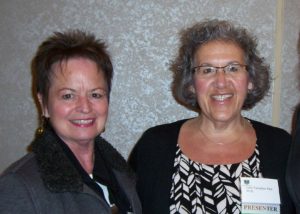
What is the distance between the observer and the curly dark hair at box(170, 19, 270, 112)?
1852mm

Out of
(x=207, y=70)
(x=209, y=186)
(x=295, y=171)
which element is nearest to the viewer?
(x=295, y=171)

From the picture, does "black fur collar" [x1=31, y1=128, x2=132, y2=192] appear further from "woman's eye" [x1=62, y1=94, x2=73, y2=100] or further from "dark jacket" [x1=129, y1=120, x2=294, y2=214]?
"dark jacket" [x1=129, y1=120, x2=294, y2=214]

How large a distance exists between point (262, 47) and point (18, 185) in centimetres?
171

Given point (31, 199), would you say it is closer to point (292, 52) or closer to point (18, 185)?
point (18, 185)

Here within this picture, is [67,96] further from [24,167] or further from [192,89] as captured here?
[192,89]

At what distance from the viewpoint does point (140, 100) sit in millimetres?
2363

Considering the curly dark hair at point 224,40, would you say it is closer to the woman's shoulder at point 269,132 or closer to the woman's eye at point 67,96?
the woman's shoulder at point 269,132

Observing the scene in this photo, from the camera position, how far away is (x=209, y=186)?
170 centimetres

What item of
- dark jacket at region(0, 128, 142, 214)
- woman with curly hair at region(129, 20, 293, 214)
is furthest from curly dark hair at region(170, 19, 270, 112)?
dark jacket at region(0, 128, 142, 214)

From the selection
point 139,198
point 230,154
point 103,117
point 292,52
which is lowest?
point 139,198

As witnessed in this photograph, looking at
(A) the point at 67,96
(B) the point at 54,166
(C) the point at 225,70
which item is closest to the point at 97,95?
(A) the point at 67,96

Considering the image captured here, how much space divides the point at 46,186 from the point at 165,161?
707 mm

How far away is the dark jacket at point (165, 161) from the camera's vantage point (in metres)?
1.74

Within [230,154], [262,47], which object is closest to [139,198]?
[230,154]
